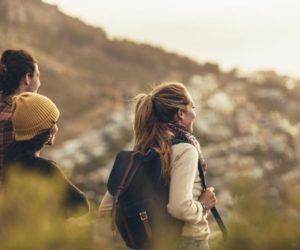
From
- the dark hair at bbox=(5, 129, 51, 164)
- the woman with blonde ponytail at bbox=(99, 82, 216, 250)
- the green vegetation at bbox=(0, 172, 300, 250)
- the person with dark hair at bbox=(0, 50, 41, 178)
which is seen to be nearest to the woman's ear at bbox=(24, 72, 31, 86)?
the person with dark hair at bbox=(0, 50, 41, 178)

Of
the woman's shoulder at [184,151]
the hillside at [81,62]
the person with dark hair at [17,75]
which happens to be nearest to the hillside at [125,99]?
the hillside at [81,62]

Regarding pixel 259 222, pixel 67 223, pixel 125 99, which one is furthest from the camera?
pixel 125 99

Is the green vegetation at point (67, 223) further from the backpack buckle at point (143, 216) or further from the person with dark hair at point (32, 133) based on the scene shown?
the person with dark hair at point (32, 133)

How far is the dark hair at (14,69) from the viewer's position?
445cm

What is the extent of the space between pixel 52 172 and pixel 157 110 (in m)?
0.52

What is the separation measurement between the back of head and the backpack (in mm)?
122

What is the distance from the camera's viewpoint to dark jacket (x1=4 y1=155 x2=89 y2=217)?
3657 millimetres

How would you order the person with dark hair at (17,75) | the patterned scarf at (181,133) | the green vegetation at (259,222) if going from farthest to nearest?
the person with dark hair at (17,75) < the patterned scarf at (181,133) < the green vegetation at (259,222)

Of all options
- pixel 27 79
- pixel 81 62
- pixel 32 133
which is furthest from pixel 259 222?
pixel 81 62

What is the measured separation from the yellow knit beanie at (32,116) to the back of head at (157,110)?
369mm

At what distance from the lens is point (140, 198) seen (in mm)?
3674

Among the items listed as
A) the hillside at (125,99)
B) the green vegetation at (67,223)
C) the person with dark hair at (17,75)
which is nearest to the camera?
the green vegetation at (67,223)

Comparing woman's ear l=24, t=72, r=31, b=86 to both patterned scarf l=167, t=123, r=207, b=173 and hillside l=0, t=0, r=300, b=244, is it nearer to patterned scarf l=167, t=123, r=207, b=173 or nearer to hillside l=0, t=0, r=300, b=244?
patterned scarf l=167, t=123, r=207, b=173

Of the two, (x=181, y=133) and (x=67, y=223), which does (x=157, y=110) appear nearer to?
(x=181, y=133)
